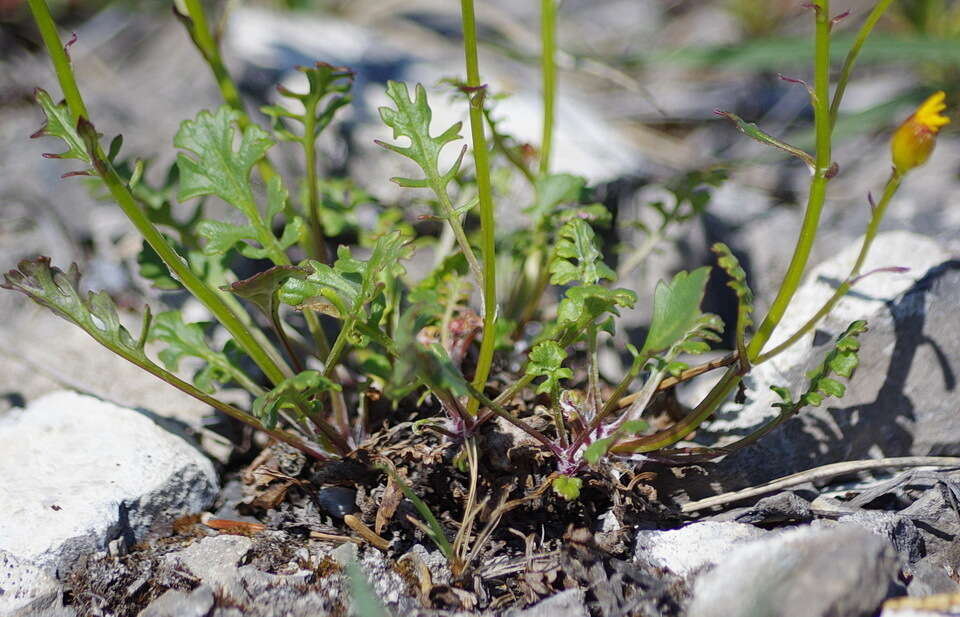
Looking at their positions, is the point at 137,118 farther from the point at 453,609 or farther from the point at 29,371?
the point at 453,609

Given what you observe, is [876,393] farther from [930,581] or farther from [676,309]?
[676,309]

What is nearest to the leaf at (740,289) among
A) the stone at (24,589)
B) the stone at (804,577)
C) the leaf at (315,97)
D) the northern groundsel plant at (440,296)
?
the northern groundsel plant at (440,296)

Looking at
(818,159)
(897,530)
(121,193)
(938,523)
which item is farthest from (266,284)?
(938,523)

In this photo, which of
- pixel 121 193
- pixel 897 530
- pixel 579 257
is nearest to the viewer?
pixel 121 193

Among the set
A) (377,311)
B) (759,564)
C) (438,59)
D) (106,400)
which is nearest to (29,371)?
(106,400)

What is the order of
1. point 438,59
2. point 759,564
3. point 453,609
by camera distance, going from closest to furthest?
point 759,564, point 453,609, point 438,59

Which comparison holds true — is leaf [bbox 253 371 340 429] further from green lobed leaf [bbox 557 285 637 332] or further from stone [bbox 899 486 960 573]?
stone [bbox 899 486 960 573]

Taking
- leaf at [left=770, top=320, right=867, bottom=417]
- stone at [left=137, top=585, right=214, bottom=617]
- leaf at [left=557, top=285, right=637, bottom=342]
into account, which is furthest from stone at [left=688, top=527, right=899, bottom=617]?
stone at [left=137, top=585, right=214, bottom=617]
